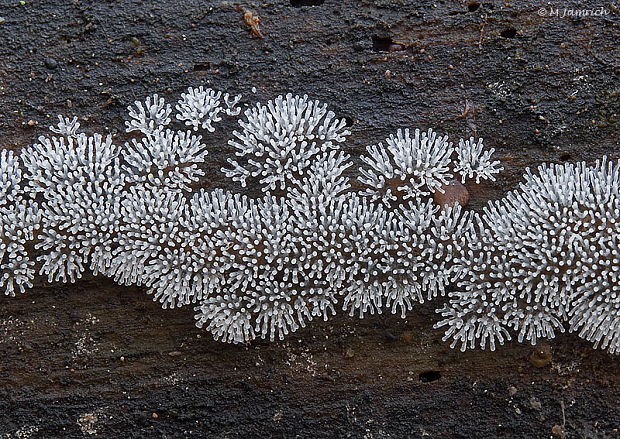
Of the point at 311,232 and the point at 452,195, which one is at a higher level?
the point at 452,195

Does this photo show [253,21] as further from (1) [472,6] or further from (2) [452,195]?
(2) [452,195]

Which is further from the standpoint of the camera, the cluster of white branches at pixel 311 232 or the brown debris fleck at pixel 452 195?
the brown debris fleck at pixel 452 195

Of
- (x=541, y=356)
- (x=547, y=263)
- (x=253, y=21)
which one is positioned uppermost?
(x=253, y=21)

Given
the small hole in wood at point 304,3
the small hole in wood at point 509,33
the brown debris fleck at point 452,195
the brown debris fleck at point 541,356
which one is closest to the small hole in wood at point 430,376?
the brown debris fleck at point 541,356

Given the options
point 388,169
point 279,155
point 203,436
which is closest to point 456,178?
point 388,169

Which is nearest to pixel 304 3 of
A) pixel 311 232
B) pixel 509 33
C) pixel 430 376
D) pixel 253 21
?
pixel 253 21

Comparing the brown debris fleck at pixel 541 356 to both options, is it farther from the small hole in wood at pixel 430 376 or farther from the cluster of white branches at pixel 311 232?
the small hole in wood at pixel 430 376
